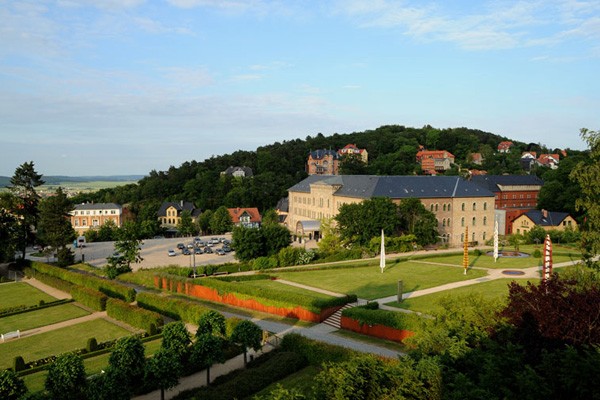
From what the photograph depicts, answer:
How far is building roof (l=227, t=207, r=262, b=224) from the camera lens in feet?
333

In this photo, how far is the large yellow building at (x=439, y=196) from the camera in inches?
2650

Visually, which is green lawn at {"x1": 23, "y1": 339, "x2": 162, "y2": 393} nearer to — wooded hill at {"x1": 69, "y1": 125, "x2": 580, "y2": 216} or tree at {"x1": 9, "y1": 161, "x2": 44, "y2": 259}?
tree at {"x1": 9, "y1": 161, "x2": 44, "y2": 259}

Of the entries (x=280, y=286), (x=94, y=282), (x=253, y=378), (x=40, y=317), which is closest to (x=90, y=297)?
(x=40, y=317)

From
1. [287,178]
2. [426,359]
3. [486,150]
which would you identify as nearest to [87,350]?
[426,359]

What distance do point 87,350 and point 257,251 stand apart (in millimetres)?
27167

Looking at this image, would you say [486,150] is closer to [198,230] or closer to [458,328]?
[198,230]

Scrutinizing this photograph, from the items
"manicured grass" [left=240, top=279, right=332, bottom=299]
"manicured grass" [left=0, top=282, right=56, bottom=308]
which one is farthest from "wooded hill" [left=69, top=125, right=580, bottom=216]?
A: "manicured grass" [left=240, top=279, right=332, bottom=299]

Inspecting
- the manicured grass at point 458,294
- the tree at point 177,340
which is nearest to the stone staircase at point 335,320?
the manicured grass at point 458,294

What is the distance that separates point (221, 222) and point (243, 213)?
8.71 metres

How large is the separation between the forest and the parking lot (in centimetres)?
2930

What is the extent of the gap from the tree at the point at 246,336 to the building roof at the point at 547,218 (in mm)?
62678

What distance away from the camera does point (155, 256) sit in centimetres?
6462

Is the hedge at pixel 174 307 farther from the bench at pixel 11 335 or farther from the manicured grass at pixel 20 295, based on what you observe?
the manicured grass at pixel 20 295

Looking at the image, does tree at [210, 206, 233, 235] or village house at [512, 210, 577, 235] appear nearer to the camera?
village house at [512, 210, 577, 235]
